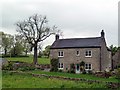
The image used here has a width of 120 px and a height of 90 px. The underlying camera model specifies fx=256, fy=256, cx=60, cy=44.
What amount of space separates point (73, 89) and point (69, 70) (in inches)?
1087

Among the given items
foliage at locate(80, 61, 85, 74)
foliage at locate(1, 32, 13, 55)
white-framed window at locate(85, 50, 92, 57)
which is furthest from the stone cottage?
foliage at locate(1, 32, 13, 55)

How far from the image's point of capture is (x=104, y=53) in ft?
180

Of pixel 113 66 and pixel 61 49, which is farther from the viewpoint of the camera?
pixel 113 66

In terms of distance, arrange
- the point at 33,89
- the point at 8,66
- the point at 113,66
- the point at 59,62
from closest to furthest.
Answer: the point at 33,89 → the point at 8,66 → the point at 59,62 → the point at 113,66

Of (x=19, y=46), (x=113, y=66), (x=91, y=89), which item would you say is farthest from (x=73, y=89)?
(x=19, y=46)

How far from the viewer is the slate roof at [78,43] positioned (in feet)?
177

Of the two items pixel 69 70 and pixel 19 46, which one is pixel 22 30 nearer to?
pixel 69 70

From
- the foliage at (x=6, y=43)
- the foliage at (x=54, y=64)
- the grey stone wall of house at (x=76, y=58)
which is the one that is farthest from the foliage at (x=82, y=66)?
the foliage at (x=6, y=43)

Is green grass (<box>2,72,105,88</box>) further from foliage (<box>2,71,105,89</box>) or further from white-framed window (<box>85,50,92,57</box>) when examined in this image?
white-framed window (<box>85,50,92,57</box>)

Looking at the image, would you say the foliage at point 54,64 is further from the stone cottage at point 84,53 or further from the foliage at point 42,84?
the foliage at point 42,84

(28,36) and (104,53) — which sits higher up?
(28,36)

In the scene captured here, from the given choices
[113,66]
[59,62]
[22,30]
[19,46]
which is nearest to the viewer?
[59,62]

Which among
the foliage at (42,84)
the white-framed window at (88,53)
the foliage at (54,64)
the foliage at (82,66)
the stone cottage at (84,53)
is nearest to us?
the foliage at (42,84)

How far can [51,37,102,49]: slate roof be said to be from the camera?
53963 millimetres
